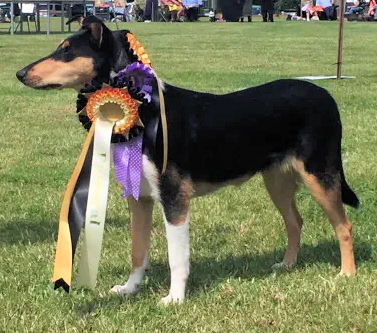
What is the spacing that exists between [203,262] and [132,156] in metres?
1.28

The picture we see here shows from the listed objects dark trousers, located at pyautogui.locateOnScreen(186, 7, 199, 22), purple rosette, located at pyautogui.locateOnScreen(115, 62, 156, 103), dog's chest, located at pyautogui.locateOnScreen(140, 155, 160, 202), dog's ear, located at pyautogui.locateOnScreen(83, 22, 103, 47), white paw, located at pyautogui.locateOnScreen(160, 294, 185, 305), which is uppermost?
dog's ear, located at pyautogui.locateOnScreen(83, 22, 103, 47)

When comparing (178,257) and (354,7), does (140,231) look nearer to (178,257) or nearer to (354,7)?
(178,257)

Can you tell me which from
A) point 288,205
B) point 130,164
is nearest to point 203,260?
point 288,205

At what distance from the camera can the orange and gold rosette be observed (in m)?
3.93

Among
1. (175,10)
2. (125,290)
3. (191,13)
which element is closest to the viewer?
(125,290)

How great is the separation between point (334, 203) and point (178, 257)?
111cm

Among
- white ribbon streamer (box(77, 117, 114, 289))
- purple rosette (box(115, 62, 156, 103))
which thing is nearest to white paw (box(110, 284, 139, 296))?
white ribbon streamer (box(77, 117, 114, 289))

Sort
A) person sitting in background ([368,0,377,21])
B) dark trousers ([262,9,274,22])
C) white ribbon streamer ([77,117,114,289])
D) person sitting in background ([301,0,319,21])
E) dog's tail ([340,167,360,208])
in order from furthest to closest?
person sitting in background ([301,0,319,21])
dark trousers ([262,9,274,22])
person sitting in background ([368,0,377,21])
dog's tail ([340,167,360,208])
white ribbon streamer ([77,117,114,289])

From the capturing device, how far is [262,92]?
14.6ft

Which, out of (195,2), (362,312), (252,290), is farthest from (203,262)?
(195,2)

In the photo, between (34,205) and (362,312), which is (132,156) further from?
(34,205)

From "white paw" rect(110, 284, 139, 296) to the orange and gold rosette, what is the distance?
985mm

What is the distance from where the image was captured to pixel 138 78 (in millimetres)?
3994

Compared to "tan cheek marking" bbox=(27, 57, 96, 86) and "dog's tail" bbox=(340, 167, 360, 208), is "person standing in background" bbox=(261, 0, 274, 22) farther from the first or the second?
"tan cheek marking" bbox=(27, 57, 96, 86)
